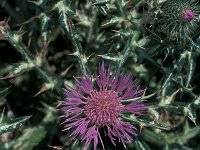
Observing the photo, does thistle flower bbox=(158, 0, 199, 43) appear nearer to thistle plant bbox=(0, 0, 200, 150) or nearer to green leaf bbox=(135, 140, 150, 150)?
thistle plant bbox=(0, 0, 200, 150)

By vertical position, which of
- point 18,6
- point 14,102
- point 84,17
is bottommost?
point 14,102

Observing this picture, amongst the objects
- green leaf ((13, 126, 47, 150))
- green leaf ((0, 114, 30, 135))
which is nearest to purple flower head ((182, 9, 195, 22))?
green leaf ((0, 114, 30, 135))

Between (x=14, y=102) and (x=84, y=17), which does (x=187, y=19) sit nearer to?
(x=84, y=17)

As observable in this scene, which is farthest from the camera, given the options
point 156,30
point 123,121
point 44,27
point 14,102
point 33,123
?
point 14,102

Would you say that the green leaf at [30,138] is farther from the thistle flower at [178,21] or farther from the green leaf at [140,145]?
A: the thistle flower at [178,21]

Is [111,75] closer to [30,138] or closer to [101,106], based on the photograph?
[101,106]

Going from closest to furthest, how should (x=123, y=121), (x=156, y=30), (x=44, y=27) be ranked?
(x=123, y=121)
(x=156, y=30)
(x=44, y=27)

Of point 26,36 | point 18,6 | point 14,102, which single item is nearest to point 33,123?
point 14,102

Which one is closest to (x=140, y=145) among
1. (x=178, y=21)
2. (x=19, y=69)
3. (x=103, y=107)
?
(x=103, y=107)

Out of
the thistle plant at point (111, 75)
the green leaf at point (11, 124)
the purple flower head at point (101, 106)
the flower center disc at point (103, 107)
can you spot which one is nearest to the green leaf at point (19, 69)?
the thistle plant at point (111, 75)
